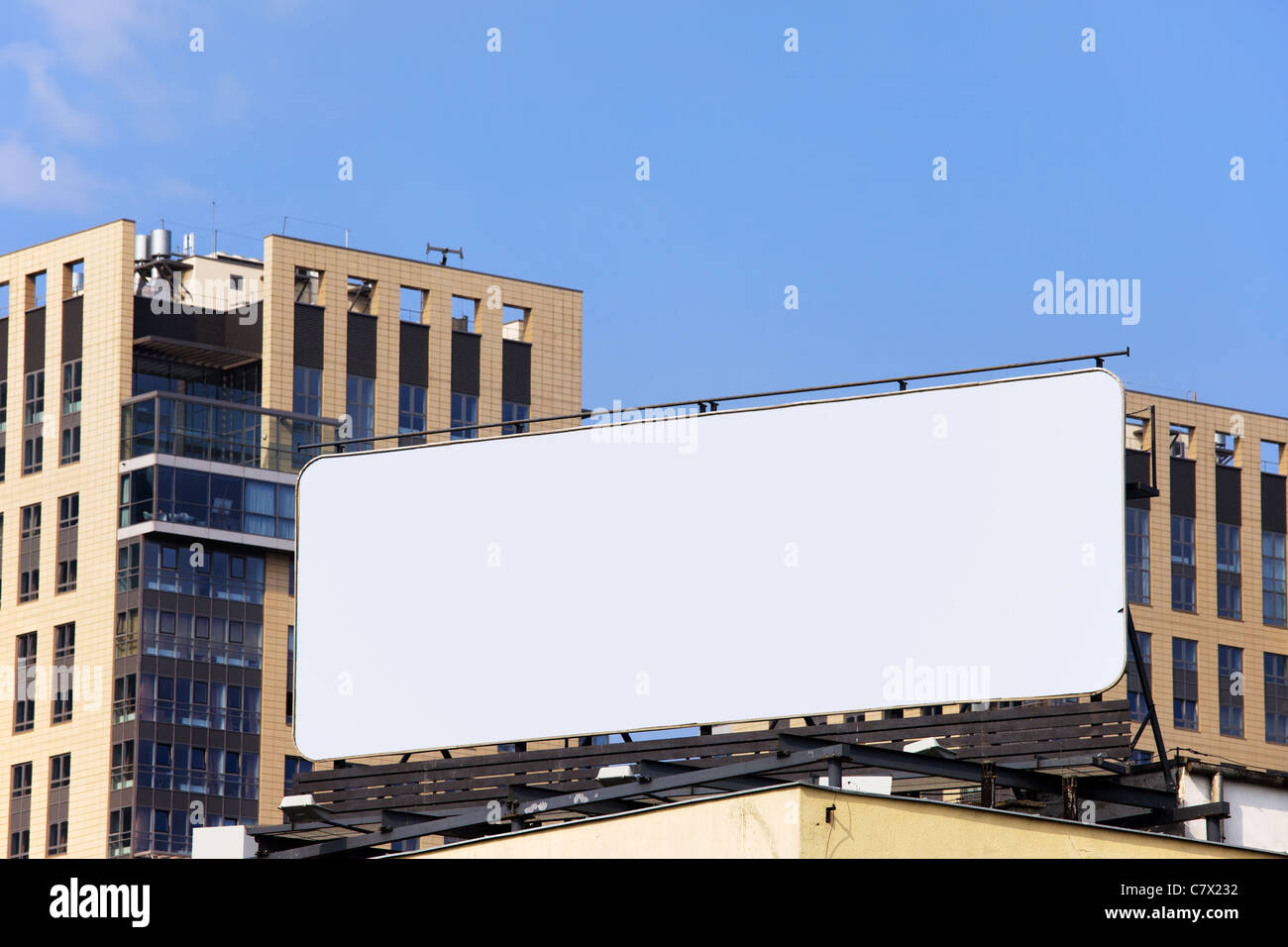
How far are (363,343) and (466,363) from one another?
4567 mm

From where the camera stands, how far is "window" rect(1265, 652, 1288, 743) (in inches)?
3979

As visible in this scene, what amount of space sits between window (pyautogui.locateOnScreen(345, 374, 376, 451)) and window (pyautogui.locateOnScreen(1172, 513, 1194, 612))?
36.4 meters

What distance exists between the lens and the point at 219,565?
85.5 meters

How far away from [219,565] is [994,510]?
63.8m

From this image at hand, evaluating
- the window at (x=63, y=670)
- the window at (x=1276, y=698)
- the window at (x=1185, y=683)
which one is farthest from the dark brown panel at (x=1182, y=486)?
the window at (x=63, y=670)

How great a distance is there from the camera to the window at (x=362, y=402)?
292ft

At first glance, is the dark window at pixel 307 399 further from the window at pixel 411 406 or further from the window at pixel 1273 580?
the window at pixel 1273 580

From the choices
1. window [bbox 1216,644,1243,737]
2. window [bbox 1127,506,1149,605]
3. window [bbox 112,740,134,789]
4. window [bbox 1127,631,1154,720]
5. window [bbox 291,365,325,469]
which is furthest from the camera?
window [bbox 1216,644,1243,737]

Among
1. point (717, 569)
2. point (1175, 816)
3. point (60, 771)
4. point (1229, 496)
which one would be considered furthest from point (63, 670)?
point (1175, 816)

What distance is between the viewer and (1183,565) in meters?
100

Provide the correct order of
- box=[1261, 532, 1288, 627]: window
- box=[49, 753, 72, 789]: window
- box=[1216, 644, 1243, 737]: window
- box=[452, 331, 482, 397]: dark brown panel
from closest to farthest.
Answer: box=[49, 753, 72, 789]: window, box=[452, 331, 482, 397]: dark brown panel, box=[1216, 644, 1243, 737]: window, box=[1261, 532, 1288, 627]: window

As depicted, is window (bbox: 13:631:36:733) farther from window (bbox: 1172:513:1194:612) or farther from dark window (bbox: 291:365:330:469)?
window (bbox: 1172:513:1194:612)

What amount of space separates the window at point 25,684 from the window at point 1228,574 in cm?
5192

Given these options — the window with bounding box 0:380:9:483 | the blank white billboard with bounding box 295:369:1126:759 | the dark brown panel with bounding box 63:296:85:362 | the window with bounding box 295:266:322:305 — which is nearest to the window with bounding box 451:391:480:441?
the window with bounding box 295:266:322:305
